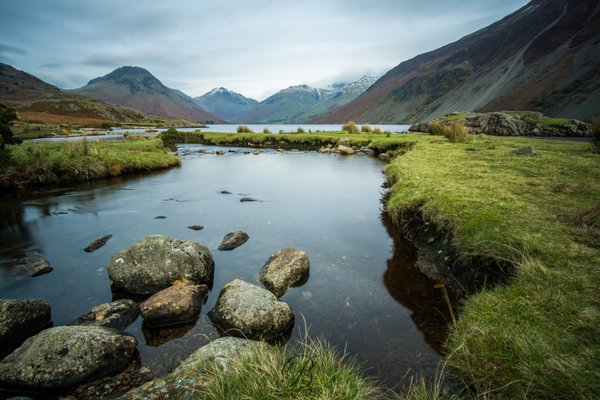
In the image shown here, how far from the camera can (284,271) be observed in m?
9.01

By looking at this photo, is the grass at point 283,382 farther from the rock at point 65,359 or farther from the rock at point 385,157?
the rock at point 385,157

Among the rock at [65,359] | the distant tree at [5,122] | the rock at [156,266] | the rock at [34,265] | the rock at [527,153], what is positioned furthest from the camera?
the rock at [527,153]

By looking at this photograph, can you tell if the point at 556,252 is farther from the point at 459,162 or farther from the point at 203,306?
the point at 459,162

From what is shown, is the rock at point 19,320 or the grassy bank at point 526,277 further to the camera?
the rock at point 19,320

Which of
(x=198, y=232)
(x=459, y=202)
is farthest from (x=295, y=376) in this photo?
(x=198, y=232)

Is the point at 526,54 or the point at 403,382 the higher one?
the point at 526,54

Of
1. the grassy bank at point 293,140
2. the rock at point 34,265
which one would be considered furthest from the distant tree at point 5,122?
the grassy bank at point 293,140

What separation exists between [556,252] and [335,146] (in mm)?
39790

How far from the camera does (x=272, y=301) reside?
23.4ft

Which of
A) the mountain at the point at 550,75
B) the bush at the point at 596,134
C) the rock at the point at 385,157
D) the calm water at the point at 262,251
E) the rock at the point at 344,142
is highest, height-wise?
the mountain at the point at 550,75

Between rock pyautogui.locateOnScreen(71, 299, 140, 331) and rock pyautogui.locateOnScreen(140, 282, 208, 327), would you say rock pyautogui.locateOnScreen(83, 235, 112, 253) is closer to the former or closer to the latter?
rock pyautogui.locateOnScreen(71, 299, 140, 331)

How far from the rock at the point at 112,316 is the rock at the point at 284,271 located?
11.3 ft

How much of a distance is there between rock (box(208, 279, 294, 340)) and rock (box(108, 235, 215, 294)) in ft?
6.75

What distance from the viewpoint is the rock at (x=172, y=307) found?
23.8 feet
